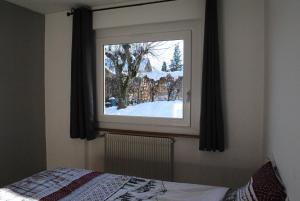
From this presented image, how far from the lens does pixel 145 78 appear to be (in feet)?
9.91

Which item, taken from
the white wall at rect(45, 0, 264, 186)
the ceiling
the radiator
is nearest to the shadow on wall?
the white wall at rect(45, 0, 264, 186)

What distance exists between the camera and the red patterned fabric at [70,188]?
176cm

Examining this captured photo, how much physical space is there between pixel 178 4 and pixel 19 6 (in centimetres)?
194

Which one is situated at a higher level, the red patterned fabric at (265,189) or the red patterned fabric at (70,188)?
the red patterned fabric at (265,189)

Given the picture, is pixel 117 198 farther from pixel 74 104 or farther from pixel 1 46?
pixel 1 46

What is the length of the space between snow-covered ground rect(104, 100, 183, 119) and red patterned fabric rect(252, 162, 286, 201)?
1412 millimetres

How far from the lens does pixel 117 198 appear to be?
178 centimetres

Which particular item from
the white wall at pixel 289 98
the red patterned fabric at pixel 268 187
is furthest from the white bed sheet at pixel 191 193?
the white wall at pixel 289 98

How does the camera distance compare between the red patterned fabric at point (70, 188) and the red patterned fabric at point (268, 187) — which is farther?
the red patterned fabric at point (70, 188)

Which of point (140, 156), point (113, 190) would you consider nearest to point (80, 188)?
point (113, 190)

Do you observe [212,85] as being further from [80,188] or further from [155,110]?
[80,188]

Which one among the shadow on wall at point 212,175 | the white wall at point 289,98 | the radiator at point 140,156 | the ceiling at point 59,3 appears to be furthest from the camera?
the ceiling at point 59,3

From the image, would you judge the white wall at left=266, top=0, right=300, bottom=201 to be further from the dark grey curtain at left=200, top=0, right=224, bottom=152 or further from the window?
the window

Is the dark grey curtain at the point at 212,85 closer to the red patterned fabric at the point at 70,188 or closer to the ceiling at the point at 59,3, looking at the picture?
the ceiling at the point at 59,3
